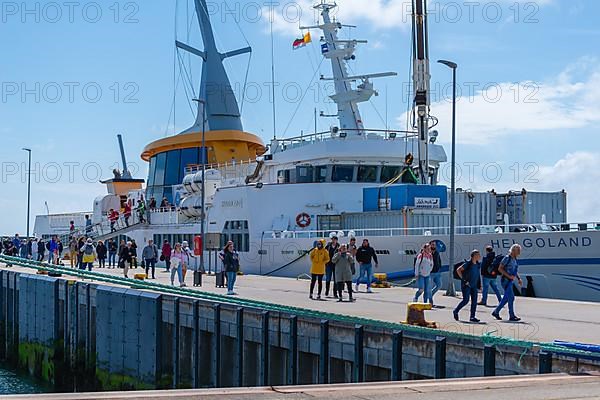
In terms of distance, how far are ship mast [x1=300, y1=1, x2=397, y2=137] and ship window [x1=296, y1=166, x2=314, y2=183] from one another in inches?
153

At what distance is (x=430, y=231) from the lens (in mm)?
26625

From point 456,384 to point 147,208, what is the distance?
35269 mm

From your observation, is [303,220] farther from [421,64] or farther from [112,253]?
[112,253]

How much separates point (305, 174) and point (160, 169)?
609 inches

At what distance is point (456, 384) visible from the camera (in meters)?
8.57

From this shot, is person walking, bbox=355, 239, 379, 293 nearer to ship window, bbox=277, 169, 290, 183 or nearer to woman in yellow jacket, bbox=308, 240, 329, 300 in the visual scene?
woman in yellow jacket, bbox=308, 240, 329, 300

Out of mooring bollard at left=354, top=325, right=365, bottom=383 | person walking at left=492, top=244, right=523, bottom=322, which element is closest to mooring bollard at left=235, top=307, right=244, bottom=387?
mooring bollard at left=354, top=325, right=365, bottom=383

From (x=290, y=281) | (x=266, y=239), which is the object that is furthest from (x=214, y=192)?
(x=290, y=281)

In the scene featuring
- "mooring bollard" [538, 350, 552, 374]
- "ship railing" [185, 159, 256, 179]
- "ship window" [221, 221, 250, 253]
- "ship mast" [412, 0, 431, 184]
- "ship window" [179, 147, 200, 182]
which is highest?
"ship mast" [412, 0, 431, 184]

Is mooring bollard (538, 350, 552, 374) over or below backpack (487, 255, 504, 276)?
below

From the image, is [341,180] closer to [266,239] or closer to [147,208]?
[266,239]

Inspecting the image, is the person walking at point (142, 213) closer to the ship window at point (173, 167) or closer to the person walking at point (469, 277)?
the ship window at point (173, 167)

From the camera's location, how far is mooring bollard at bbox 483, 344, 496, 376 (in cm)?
1035

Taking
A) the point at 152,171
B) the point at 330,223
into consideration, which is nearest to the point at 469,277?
the point at 330,223
